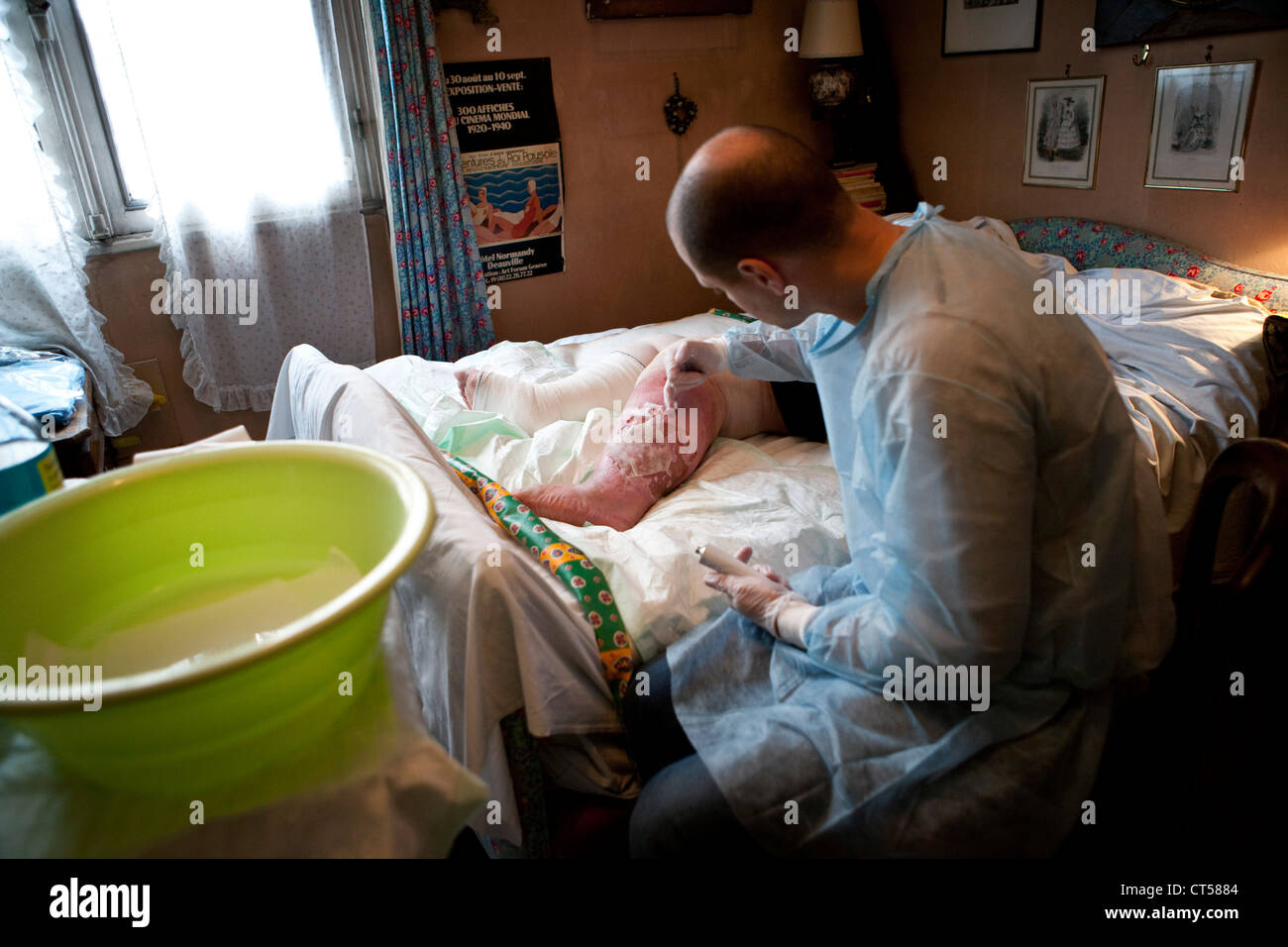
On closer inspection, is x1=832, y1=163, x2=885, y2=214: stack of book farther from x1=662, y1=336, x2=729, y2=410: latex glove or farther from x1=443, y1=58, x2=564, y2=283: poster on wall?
x1=662, y1=336, x2=729, y2=410: latex glove

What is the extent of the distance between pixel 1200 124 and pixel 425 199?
7.81ft

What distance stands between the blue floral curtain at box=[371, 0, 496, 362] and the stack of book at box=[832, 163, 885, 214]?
147 centimetres

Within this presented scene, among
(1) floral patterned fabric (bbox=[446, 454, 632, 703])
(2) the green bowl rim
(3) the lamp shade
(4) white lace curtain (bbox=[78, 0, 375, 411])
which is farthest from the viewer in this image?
(3) the lamp shade

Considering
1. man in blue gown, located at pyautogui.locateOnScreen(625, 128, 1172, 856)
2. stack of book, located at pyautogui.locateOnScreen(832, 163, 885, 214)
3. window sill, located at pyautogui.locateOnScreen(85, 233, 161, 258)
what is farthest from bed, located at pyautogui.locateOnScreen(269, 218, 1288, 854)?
stack of book, located at pyautogui.locateOnScreen(832, 163, 885, 214)

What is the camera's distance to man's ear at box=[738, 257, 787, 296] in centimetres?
102

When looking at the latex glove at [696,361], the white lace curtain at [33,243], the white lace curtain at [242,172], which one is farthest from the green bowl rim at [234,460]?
the white lace curtain at [242,172]

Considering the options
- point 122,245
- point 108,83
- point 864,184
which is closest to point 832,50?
point 864,184

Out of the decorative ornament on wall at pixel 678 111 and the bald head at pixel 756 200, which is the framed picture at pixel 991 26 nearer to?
the decorative ornament on wall at pixel 678 111

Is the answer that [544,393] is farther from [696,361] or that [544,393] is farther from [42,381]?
[42,381]

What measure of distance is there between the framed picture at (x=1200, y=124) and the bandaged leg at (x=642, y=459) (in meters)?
1.71

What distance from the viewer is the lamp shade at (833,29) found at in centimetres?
314

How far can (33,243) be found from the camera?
7.85ft
